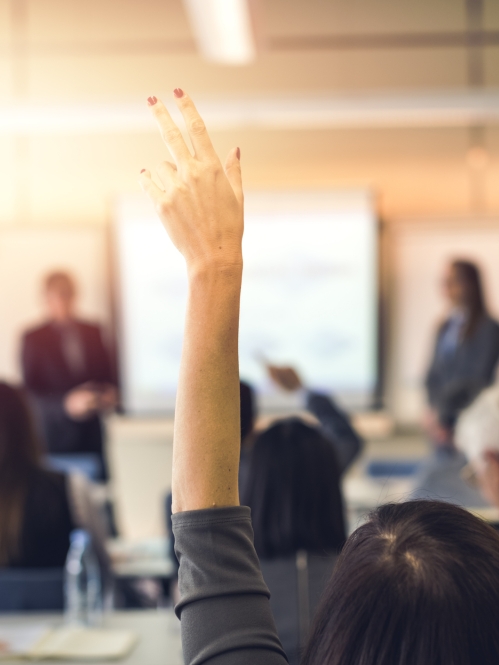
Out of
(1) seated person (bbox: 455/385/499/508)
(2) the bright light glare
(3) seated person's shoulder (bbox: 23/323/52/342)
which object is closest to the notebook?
(1) seated person (bbox: 455/385/499/508)

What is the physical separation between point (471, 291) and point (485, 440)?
3125 mm

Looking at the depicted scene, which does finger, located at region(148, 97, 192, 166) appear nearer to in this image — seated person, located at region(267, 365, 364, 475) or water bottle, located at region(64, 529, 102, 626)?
water bottle, located at region(64, 529, 102, 626)

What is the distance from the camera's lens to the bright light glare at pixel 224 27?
3457 mm

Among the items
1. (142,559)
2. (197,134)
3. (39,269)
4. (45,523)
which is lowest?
(142,559)

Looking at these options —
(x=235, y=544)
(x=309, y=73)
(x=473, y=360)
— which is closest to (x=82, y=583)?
(x=235, y=544)

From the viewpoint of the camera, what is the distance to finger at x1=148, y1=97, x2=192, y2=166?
75 cm

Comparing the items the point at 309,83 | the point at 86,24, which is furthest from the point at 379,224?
the point at 86,24

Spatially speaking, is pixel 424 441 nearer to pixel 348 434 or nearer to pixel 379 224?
pixel 379 224

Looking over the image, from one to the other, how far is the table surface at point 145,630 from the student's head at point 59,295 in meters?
3.47

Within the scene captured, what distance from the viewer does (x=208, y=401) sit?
713mm

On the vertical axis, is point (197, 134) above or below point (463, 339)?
above

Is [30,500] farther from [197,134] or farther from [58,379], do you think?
[58,379]

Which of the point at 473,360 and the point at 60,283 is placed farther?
the point at 60,283

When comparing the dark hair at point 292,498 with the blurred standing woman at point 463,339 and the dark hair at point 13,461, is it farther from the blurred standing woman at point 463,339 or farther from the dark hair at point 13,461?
the blurred standing woman at point 463,339
